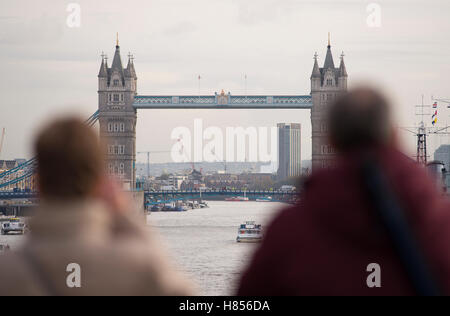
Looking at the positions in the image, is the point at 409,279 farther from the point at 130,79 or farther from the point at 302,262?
the point at 130,79

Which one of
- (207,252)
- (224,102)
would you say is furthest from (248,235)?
(224,102)

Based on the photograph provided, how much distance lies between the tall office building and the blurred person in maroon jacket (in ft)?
278

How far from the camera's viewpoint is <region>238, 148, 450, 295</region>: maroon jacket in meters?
1.63

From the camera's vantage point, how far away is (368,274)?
177 cm

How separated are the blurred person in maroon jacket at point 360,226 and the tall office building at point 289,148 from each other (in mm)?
84630

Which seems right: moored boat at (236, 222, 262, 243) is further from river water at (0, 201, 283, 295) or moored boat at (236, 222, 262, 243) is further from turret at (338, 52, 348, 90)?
turret at (338, 52, 348, 90)

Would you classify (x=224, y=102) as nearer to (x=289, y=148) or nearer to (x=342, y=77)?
(x=342, y=77)

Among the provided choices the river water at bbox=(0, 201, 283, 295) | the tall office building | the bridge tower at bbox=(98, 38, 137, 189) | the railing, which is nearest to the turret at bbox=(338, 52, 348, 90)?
the railing

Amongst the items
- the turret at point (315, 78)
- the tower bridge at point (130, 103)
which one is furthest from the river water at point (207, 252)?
the turret at point (315, 78)

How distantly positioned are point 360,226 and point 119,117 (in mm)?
54764

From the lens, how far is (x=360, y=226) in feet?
5.31

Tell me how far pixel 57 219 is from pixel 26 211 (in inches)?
2147
